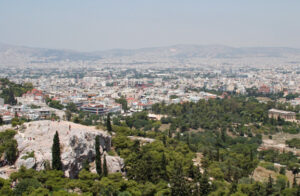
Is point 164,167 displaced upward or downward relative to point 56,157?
downward

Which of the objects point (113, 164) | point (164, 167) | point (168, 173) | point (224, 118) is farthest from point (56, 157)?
point (224, 118)

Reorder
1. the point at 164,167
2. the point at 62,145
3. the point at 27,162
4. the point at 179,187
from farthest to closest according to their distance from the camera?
the point at 164,167 → the point at 62,145 → the point at 27,162 → the point at 179,187

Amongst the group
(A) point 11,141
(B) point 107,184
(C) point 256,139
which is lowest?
(C) point 256,139

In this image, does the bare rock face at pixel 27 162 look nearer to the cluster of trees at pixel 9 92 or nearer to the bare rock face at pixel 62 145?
the bare rock face at pixel 62 145

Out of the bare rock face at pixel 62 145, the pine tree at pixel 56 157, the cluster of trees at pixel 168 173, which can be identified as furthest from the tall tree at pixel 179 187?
the pine tree at pixel 56 157

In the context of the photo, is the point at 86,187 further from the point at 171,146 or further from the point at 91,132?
the point at 171,146

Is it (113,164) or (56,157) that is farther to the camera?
(113,164)

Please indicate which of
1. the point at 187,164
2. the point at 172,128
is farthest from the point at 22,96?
the point at 187,164

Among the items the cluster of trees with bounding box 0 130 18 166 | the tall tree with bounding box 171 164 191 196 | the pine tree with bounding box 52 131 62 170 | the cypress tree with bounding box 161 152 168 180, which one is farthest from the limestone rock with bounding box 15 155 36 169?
the tall tree with bounding box 171 164 191 196

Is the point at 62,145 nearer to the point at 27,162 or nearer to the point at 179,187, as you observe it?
the point at 27,162
